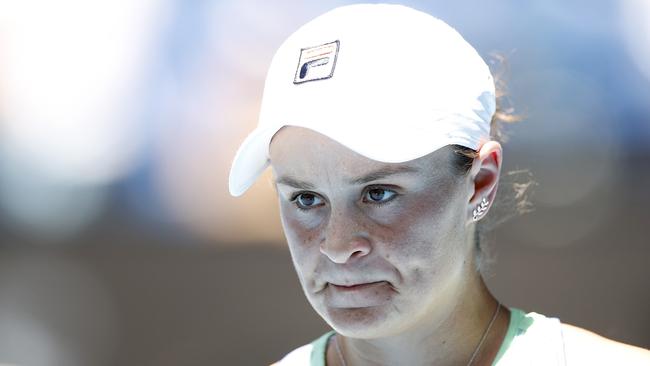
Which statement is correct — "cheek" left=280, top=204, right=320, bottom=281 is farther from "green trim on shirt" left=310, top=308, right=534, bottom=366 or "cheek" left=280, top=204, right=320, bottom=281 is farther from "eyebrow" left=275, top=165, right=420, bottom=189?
"green trim on shirt" left=310, top=308, right=534, bottom=366

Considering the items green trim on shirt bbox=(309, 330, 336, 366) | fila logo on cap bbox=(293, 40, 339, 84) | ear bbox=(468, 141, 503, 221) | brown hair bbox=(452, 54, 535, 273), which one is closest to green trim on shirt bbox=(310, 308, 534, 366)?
green trim on shirt bbox=(309, 330, 336, 366)

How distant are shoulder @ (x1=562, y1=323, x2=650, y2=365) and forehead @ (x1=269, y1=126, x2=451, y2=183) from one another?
393 mm

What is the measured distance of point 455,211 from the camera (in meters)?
1.39

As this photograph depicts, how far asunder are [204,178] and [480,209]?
228cm

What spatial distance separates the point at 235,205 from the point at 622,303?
1647 mm

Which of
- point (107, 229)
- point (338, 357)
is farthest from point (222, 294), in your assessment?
point (338, 357)

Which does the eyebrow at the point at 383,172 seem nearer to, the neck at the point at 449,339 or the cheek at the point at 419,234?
the cheek at the point at 419,234

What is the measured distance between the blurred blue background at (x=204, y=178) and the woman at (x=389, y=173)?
1890 millimetres

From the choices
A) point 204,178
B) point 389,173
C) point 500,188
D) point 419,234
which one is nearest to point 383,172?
point 389,173

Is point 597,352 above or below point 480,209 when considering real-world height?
below

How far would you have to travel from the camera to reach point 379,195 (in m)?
1.35

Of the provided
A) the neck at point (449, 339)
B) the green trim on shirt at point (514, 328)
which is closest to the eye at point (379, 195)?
the neck at point (449, 339)

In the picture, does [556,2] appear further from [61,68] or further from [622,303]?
[61,68]

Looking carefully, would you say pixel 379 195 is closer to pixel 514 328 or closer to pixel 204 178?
pixel 514 328
